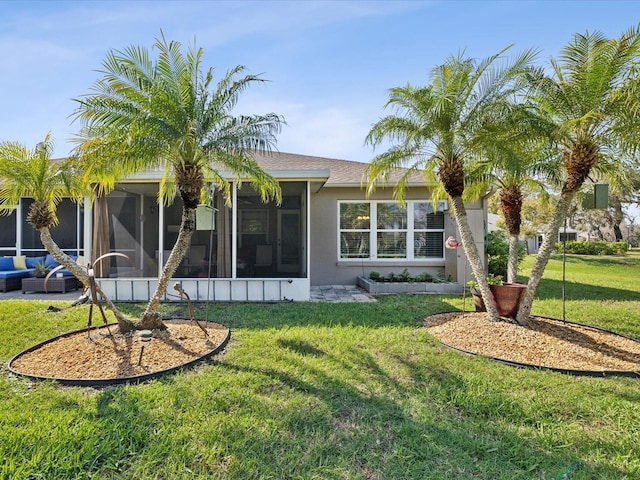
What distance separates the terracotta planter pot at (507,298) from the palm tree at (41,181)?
6.67 m

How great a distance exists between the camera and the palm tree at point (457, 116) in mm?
5707

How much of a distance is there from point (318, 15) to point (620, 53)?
587 cm

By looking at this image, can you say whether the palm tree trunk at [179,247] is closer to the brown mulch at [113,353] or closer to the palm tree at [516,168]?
the brown mulch at [113,353]

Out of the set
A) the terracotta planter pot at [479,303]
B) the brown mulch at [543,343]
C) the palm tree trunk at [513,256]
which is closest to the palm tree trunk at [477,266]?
the brown mulch at [543,343]

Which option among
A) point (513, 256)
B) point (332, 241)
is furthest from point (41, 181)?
point (513, 256)

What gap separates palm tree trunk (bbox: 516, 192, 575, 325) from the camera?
5.75m

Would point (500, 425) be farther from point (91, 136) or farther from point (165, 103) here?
point (91, 136)

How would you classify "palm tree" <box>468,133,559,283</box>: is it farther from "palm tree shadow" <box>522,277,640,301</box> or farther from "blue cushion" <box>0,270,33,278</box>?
"blue cushion" <box>0,270,33,278</box>

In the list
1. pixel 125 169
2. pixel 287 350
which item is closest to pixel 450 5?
pixel 125 169

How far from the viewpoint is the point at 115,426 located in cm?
313

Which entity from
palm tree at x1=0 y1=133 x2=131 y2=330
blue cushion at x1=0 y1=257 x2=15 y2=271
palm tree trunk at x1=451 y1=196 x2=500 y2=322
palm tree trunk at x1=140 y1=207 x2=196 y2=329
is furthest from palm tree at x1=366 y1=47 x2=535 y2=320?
blue cushion at x1=0 y1=257 x2=15 y2=271

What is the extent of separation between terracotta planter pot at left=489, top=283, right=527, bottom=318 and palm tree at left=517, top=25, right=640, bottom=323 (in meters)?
0.28

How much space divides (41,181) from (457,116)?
692 cm

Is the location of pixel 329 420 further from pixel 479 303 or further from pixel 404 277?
pixel 404 277
